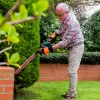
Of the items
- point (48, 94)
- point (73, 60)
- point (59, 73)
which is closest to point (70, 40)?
point (73, 60)

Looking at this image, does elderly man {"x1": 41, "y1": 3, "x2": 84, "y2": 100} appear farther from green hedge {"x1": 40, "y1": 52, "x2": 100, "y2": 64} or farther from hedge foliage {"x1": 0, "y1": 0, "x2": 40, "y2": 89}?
green hedge {"x1": 40, "y1": 52, "x2": 100, "y2": 64}

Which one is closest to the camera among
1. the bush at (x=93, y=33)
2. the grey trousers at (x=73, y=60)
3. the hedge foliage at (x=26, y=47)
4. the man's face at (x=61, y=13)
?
the hedge foliage at (x=26, y=47)

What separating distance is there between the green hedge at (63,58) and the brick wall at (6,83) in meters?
3.90

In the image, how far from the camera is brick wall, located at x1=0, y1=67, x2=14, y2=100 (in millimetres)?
4492

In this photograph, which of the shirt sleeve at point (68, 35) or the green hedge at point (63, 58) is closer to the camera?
the shirt sleeve at point (68, 35)

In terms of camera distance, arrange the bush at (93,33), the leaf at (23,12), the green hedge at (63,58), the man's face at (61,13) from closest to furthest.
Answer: the leaf at (23,12), the man's face at (61,13), the green hedge at (63,58), the bush at (93,33)

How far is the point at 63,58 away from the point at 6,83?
4072 millimetres

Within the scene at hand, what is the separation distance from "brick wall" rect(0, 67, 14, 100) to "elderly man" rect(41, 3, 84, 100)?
2.49 feet

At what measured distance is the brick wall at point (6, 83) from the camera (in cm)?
449

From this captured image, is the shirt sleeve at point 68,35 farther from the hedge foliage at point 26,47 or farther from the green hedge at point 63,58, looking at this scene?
the green hedge at point 63,58

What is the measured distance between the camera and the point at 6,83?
4.55 m

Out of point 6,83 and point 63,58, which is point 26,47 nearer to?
point 6,83

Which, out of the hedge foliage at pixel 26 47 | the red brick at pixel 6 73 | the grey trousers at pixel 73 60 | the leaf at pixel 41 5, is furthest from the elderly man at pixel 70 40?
the leaf at pixel 41 5

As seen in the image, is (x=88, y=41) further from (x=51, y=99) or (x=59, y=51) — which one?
(x=51, y=99)
